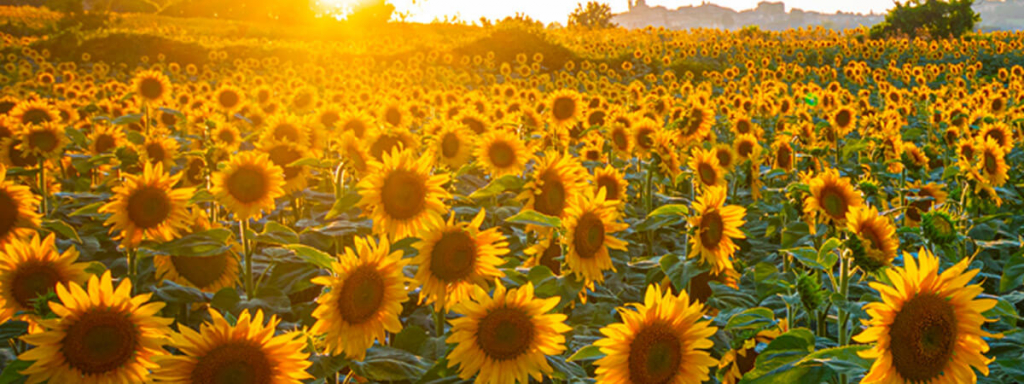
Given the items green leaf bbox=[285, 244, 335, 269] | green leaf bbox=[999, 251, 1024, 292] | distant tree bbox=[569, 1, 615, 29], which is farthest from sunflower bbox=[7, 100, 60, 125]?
distant tree bbox=[569, 1, 615, 29]

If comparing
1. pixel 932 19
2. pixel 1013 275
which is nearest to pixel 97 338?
pixel 1013 275

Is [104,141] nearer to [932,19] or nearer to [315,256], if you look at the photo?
[315,256]

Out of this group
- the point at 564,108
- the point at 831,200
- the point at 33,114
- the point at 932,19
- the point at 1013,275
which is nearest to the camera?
the point at 1013,275

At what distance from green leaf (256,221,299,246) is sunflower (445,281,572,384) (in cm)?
111

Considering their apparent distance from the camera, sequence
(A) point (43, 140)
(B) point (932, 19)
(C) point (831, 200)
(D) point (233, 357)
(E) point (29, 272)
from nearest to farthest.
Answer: (D) point (233, 357) → (E) point (29, 272) → (C) point (831, 200) → (A) point (43, 140) → (B) point (932, 19)

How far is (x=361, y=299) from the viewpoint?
2080 mm

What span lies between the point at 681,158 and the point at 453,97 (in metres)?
3.60

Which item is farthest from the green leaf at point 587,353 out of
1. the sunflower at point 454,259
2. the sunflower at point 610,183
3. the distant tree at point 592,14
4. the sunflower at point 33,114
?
the distant tree at point 592,14

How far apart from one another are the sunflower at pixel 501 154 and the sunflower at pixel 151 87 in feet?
14.0

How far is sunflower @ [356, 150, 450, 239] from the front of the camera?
106 inches

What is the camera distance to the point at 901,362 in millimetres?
1812

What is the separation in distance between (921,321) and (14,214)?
3.42 metres

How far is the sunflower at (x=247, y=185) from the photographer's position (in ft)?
9.86

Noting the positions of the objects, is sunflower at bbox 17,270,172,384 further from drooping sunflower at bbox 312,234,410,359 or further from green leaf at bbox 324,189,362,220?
green leaf at bbox 324,189,362,220
